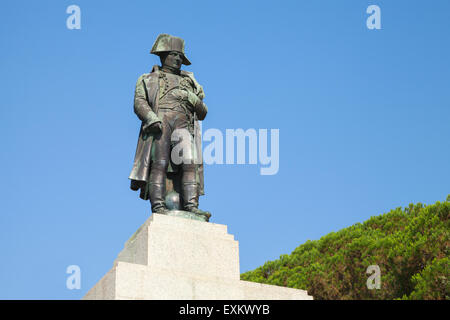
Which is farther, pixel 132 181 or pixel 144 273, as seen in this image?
pixel 132 181

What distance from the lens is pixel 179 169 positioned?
13516 millimetres

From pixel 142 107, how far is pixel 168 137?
78 cm

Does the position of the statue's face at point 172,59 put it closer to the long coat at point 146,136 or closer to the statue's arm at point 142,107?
the long coat at point 146,136

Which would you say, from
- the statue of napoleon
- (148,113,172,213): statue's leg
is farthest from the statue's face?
(148,113,172,213): statue's leg

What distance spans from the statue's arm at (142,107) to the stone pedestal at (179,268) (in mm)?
2042

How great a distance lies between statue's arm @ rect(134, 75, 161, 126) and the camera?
1320 centimetres

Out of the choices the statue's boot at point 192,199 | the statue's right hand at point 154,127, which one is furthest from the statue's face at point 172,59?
the statue's boot at point 192,199

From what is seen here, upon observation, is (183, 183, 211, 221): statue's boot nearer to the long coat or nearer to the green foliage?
the long coat

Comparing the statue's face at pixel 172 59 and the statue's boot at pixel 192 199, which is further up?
the statue's face at pixel 172 59

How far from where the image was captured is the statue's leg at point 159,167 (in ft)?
42.3

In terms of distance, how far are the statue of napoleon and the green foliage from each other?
1091 centimetres
